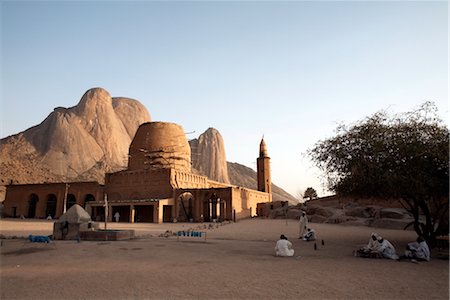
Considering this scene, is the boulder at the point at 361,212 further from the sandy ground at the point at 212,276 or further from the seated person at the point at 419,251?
the seated person at the point at 419,251

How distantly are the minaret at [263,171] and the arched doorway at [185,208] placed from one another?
64.2 ft

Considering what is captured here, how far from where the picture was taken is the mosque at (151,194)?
123 ft

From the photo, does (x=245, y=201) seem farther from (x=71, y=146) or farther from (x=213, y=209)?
(x=71, y=146)

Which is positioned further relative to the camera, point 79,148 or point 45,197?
point 79,148

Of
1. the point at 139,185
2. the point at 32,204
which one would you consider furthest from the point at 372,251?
the point at 32,204

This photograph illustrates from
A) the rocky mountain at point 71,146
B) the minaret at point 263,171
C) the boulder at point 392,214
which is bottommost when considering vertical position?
the boulder at point 392,214

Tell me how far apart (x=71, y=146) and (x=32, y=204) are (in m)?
41.6

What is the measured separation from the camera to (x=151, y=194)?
39.8 m

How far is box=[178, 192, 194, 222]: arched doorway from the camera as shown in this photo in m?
38.8

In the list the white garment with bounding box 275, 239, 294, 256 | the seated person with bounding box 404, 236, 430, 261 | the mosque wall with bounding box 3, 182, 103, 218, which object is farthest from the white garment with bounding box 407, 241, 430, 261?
the mosque wall with bounding box 3, 182, 103, 218

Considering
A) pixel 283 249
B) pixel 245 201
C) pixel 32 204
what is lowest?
pixel 283 249

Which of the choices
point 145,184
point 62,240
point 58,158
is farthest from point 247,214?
point 58,158

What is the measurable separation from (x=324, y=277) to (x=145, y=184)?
35.3 m

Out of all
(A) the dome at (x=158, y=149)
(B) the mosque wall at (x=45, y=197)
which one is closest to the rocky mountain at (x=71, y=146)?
(B) the mosque wall at (x=45, y=197)
